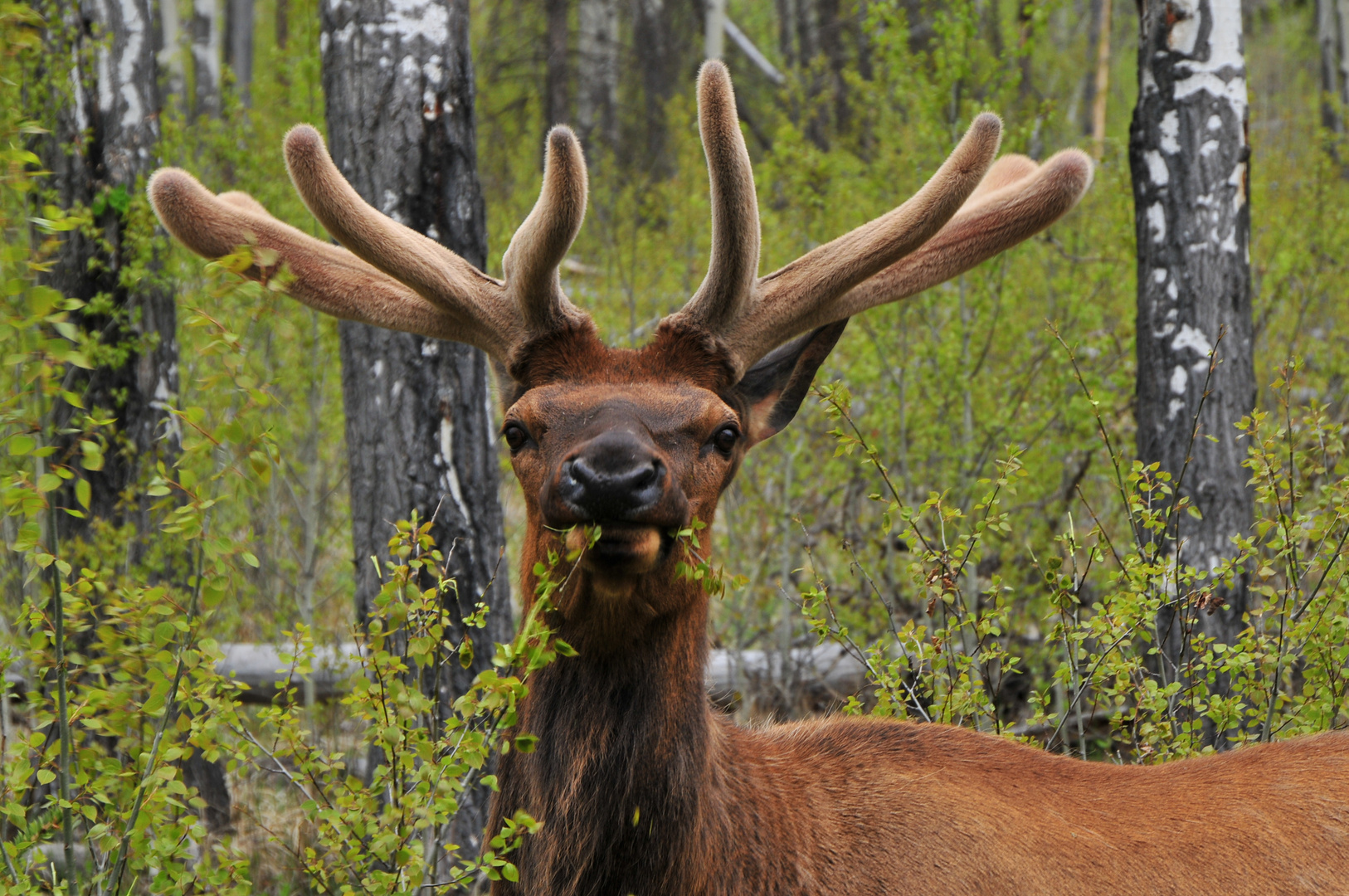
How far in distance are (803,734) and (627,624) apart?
0.79 meters

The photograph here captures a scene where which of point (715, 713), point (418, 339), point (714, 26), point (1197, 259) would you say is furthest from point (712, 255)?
point (714, 26)

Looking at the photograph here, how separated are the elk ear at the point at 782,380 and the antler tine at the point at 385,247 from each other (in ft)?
2.22

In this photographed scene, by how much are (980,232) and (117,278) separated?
14.2 feet

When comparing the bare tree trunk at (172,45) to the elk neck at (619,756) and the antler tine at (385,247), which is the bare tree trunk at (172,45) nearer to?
the antler tine at (385,247)

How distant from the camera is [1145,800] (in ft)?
9.16

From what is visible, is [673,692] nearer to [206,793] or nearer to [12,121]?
[12,121]

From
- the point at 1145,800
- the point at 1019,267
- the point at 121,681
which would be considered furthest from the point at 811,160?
the point at 121,681

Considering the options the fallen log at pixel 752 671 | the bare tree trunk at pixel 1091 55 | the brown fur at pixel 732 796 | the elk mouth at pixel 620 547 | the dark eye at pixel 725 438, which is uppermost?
the bare tree trunk at pixel 1091 55

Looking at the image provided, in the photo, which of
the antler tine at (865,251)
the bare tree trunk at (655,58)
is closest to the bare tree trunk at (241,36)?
the bare tree trunk at (655,58)

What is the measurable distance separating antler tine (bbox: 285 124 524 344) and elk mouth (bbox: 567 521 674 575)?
2.80 feet

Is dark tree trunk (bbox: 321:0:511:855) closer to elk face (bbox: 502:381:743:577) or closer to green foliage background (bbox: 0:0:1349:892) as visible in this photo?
green foliage background (bbox: 0:0:1349:892)

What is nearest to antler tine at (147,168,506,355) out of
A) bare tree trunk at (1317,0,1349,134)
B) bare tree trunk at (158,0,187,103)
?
bare tree trunk at (158,0,187,103)

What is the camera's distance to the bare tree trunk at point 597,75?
715 inches

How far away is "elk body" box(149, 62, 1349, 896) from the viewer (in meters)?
2.57
